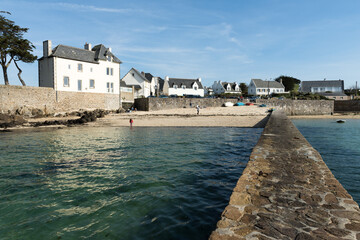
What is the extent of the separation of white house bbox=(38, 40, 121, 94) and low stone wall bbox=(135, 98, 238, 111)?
629 centimetres

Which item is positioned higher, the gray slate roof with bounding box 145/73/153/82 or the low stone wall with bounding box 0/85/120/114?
the gray slate roof with bounding box 145/73/153/82

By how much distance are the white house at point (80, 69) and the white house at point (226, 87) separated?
224ft

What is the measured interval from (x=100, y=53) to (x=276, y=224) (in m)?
47.7

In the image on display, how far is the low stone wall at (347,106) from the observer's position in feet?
203

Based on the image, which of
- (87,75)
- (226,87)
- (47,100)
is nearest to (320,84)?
(226,87)

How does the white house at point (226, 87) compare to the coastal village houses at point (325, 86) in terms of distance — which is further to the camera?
the white house at point (226, 87)

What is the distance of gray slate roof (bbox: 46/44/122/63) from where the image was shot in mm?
39250

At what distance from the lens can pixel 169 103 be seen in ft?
163

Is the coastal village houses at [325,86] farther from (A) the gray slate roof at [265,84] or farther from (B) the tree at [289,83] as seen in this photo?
(A) the gray slate roof at [265,84]

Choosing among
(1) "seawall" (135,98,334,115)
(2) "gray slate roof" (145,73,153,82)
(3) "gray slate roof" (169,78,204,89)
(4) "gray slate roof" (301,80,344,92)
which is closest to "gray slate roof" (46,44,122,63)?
(1) "seawall" (135,98,334,115)

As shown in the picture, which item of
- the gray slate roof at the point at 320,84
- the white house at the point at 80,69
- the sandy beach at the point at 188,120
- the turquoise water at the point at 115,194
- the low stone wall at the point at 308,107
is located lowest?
the turquoise water at the point at 115,194

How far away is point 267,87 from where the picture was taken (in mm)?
98938

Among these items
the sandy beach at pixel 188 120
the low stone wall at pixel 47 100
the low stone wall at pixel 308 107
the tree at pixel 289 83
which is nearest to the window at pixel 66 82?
the low stone wall at pixel 47 100

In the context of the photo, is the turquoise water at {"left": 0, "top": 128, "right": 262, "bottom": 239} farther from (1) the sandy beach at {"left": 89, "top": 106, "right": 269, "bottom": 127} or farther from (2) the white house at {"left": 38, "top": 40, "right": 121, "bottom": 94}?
(2) the white house at {"left": 38, "top": 40, "right": 121, "bottom": 94}
